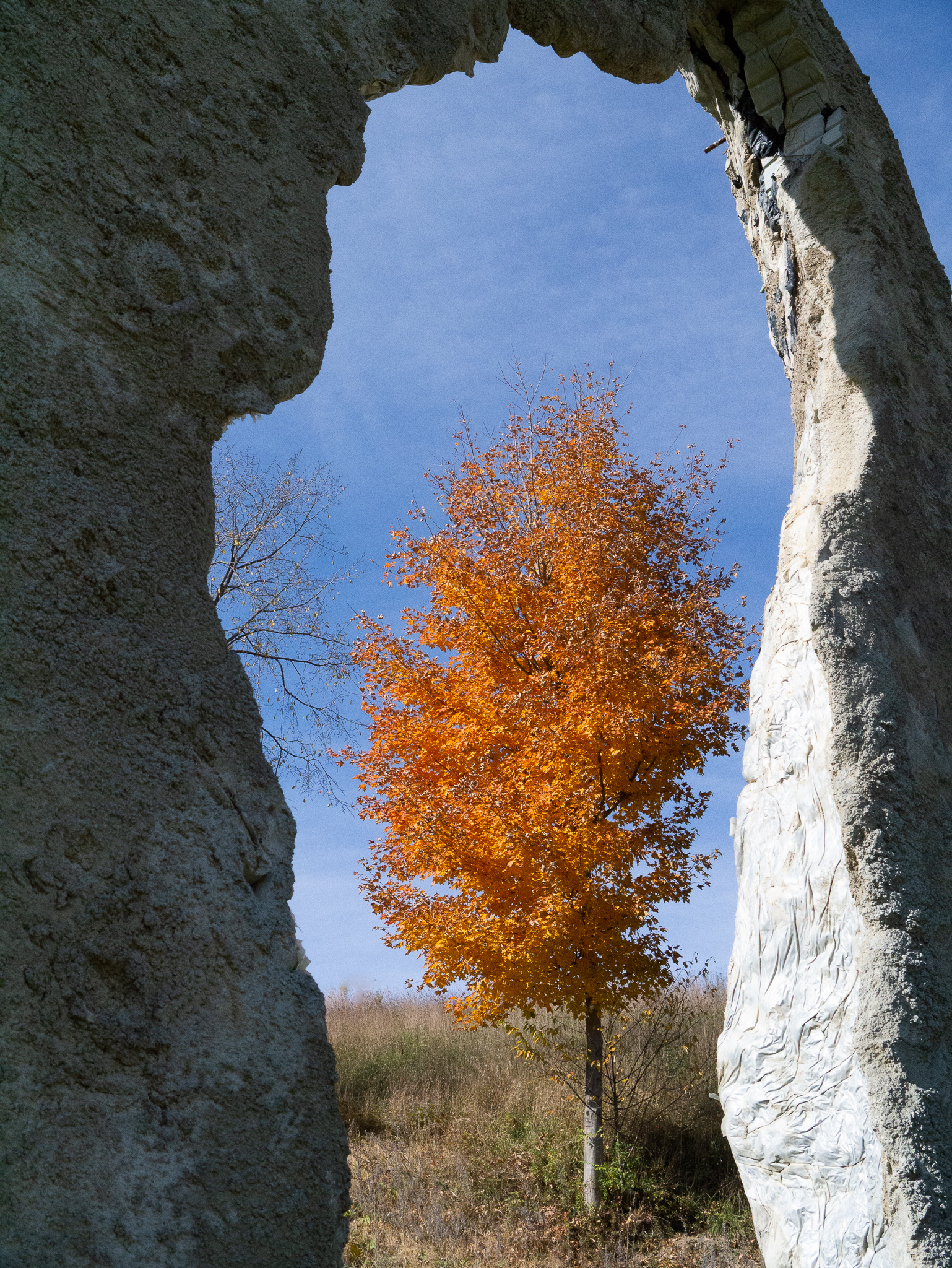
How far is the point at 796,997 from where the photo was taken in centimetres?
→ 293

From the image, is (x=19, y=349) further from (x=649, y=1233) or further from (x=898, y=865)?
(x=649, y=1233)

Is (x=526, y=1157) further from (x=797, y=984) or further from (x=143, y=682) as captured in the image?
(x=143, y=682)

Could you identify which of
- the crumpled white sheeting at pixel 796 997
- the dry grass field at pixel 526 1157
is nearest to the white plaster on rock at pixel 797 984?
the crumpled white sheeting at pixel 796 997

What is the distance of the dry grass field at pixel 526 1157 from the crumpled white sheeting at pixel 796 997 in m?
4.41

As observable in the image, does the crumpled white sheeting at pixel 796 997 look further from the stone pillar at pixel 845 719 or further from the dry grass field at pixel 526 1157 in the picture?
the dry grass field at pixel 526 1157

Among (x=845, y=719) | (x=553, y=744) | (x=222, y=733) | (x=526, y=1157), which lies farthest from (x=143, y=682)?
(x=526, y=1157)

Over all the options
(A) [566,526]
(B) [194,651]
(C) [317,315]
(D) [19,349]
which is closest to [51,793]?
(B) [194,651]

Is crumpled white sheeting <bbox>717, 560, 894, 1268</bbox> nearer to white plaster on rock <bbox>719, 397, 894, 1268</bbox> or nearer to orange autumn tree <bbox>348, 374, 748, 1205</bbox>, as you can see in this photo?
white plaster on rock <bbox>719, 397, 894, 1268</bbox>

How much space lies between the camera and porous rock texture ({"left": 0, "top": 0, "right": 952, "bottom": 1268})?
145 cm

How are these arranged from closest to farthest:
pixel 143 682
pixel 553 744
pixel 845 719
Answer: pixel 143 682 → pixel 845 719 → pixel 553 744

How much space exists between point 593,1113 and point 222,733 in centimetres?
745

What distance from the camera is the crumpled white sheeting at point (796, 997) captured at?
271 cm

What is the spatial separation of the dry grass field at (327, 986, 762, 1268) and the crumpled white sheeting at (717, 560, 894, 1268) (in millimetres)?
4414

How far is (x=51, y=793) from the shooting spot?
58.4 inches
